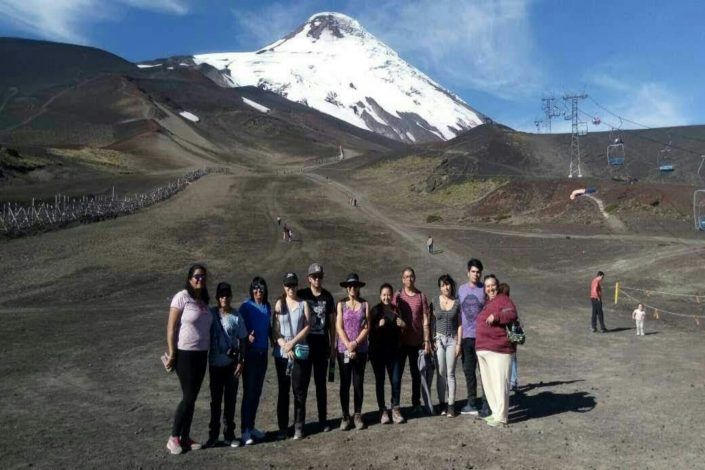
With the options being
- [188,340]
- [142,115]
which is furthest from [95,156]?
[188,340]

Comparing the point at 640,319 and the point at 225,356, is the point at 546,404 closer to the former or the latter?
the point at 225,356

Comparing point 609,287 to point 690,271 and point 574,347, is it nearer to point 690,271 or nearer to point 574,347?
point 690,271

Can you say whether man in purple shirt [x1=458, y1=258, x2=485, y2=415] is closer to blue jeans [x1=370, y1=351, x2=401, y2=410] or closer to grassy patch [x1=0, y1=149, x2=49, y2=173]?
blue jeans [x1=370, y1=351, x2=401, y2=410]

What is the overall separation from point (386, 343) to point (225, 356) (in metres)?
1.96

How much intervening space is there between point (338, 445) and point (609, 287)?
20.9 meters

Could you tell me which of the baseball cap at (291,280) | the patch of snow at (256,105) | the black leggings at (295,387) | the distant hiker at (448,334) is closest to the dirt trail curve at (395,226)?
the distant hiker at (448,334)

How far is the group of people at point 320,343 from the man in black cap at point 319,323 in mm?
12

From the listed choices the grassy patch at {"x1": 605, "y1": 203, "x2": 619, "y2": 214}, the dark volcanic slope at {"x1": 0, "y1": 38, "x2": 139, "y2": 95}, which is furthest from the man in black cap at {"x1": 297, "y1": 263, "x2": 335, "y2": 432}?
the dark volcanic slope at {"x1": 0, "y1": 38, "x2": 139, "y2": 95}

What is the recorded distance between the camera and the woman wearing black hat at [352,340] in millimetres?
7109

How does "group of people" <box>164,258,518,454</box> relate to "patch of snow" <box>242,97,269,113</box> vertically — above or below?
below

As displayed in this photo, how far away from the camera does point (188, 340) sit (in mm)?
6340

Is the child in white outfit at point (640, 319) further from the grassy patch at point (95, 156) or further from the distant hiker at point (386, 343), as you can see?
the grassy patch at point (95, 156)

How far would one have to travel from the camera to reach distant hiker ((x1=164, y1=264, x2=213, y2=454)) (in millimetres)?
6332

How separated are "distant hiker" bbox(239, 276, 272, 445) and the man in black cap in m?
0.47
